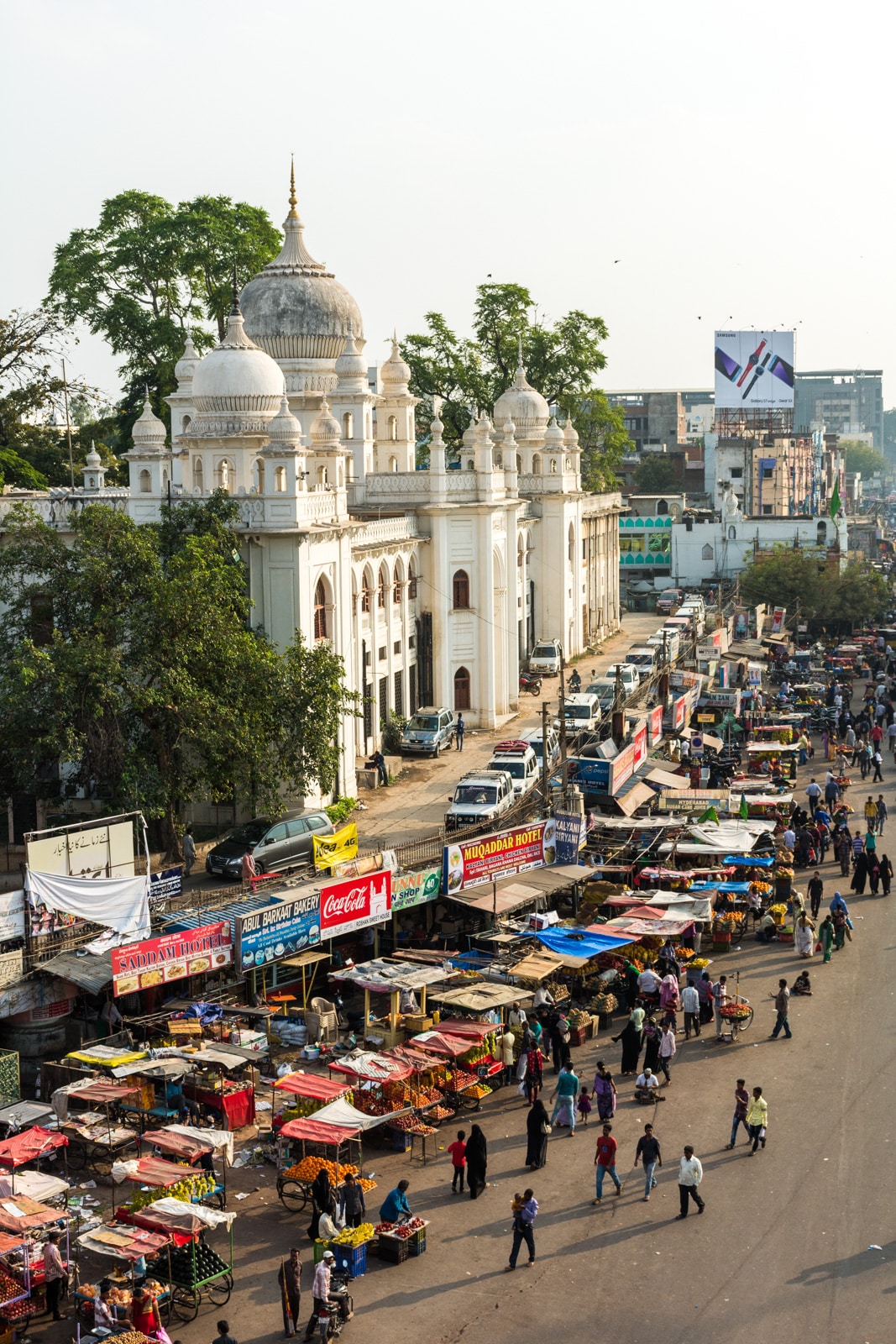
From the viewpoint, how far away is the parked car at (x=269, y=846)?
27.4 meters

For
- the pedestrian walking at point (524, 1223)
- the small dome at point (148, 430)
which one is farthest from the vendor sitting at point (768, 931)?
the small dome at point (148, 430)

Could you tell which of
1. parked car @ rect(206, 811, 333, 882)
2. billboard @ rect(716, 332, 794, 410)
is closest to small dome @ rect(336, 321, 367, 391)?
parked car @ rect(206, 811, 333, 882)

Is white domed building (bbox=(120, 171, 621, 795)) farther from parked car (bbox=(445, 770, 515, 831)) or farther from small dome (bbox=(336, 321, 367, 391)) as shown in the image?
parked car (bbox=(445, 770, 515, 831))

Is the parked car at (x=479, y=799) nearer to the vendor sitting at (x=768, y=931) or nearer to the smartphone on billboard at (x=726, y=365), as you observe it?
the vendor sitting at (x=768, y=931)

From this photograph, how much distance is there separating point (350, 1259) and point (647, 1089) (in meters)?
5.36

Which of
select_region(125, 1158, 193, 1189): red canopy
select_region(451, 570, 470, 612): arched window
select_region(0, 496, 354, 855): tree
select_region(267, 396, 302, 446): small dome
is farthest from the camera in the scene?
select_region(451, 570, 470, 612): arched window

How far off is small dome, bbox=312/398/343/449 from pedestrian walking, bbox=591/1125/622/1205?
21.8 meters

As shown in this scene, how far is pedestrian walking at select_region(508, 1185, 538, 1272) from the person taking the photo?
15.5 m

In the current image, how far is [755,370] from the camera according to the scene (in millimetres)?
100375

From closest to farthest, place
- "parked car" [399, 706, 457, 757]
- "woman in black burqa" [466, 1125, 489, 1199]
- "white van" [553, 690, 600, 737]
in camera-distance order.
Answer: "woman in black burqa" [466, 1125, 489, 1199] < "parked car" [399, 706, 457, 757] < "white van" [553, 690, 600, 737]

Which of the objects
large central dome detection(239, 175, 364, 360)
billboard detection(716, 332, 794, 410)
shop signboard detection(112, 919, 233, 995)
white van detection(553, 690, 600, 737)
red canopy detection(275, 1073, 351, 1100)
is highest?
billboard detection(716, 332, 794, 410)

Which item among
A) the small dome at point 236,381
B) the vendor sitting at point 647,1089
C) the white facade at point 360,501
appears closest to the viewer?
the vendor sitting at point 647,1089

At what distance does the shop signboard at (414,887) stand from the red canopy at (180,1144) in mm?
7082

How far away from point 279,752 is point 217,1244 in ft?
45.3
